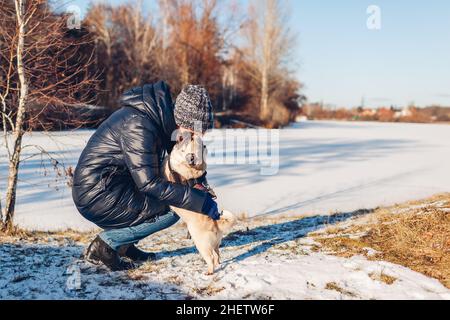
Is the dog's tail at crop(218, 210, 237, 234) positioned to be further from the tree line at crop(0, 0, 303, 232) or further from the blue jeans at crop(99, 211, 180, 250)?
the tree line at crop(0, 0, 303, 232)

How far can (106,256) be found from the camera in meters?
2.67

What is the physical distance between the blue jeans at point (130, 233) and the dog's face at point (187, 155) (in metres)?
0.41

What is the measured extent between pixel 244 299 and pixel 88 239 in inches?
89.1

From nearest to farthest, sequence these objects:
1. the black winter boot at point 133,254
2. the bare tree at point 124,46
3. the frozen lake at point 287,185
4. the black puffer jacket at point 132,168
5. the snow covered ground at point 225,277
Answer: the snow covered ground at point 225,277 → the black puffer jacket at point 132,168 → the black winter boot at point 133,254 → the frozen lake at point 287,185 → the bare tree at point 124,46

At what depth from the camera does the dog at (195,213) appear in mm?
2498

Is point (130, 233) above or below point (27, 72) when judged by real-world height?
below

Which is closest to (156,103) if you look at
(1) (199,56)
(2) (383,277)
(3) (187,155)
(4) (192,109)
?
(4) (192,109)

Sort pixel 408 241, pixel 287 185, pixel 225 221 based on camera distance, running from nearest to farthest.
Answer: pixel 225 221
pixel 408 241
pixel 287 185

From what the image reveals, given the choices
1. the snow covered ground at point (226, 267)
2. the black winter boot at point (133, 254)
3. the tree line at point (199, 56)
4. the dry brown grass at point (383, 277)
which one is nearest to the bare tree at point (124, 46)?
the tree line at point (199, 56)

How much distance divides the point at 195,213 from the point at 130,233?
1.91ft

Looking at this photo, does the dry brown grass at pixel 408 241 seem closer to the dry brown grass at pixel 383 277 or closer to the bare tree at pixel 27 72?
the dry brown grass at pixel 383 277

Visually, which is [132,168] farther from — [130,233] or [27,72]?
[27,72]
